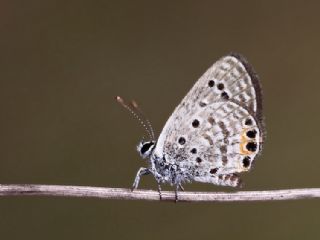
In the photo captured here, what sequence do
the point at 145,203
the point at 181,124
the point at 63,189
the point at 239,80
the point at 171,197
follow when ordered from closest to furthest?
the point at 63,189 < the point at 171,197 < the point at 239,80 < the point at 181,124 < the point at 145,203

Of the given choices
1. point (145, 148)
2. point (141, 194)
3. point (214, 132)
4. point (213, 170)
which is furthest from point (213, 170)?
point (141, 194)

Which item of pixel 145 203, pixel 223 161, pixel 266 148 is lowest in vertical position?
pixel 145 203

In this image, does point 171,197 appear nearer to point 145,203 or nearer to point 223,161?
point 223,161

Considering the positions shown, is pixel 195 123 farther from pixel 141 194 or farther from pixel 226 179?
pixel 141 194


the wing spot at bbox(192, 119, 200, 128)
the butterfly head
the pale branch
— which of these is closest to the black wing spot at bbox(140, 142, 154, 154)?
the butterfly head

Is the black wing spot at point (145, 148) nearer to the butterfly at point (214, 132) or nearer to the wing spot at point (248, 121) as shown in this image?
the butterfly at point (214, 132)

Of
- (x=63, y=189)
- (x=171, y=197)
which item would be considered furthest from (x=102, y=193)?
(x=171, y=197)
